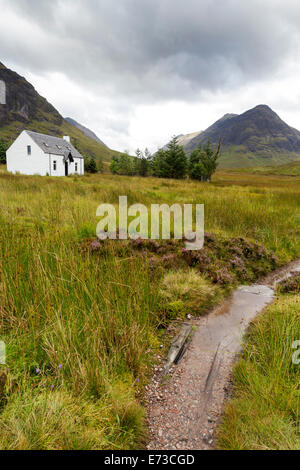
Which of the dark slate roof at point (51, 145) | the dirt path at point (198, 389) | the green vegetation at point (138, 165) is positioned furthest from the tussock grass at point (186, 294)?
the green vegetation at point (138, 165)

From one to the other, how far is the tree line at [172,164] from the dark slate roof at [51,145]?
63.2 feet

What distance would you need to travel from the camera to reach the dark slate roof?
123 feet

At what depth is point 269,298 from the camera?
4.05 metres

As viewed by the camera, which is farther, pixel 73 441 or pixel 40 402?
pixel 40 402

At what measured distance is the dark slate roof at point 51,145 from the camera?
37.6 metres

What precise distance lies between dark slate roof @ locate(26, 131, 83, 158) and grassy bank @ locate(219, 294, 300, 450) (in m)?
41.2

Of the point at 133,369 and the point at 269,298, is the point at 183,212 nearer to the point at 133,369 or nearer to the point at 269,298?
the point at 269,298

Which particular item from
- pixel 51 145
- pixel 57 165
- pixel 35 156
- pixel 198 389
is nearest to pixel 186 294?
pixel 198 389

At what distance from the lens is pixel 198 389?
2.24 meters

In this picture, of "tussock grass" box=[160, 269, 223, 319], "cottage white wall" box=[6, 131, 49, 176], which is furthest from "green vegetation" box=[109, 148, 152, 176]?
"tussock grass" box=[160, 269, 223, 319]

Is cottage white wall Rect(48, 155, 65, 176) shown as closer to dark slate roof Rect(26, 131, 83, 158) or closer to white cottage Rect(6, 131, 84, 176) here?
white cottage Rect(6, 131, 84, 176)

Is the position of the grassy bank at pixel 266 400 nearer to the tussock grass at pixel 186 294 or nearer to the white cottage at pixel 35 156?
the tussock grass at pixel 186 294

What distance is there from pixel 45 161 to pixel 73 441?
41.2m

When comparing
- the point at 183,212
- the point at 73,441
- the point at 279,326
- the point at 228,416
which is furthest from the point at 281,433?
the point at 183,212
